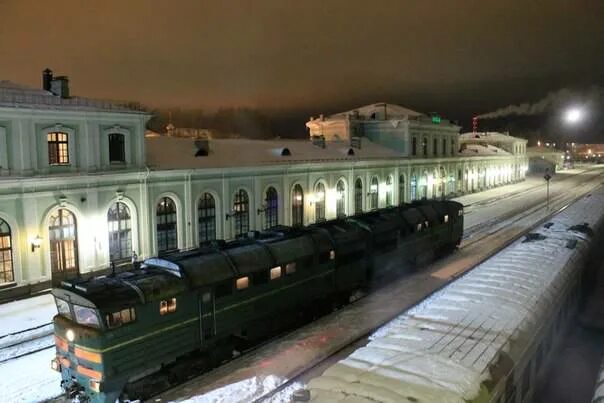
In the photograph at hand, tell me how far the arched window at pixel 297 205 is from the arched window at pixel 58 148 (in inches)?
712

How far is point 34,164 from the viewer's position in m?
24.2

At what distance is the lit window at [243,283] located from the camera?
16.6m

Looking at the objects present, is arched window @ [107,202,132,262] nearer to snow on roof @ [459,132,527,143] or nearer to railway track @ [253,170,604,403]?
railway track @ [253,170,604,403]

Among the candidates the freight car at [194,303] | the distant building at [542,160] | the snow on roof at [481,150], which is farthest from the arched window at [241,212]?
the distant building at [542,160]

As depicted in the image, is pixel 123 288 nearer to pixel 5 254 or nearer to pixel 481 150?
pixel 5 254

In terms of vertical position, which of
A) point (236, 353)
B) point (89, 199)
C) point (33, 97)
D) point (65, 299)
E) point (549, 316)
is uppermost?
point (33, 97)

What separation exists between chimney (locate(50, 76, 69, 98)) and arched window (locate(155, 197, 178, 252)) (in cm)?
793

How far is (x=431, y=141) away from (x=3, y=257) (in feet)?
168

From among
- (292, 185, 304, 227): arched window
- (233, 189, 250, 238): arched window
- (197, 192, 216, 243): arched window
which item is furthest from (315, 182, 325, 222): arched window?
(197, 192, 216, 243): arched window

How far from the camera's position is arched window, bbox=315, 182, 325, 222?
41.5 meters

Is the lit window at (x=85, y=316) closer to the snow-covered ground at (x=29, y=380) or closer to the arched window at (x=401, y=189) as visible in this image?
the snow-covered ground at (x=29, y=380)

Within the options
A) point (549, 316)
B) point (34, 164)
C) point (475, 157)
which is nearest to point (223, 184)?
point (34, 164)

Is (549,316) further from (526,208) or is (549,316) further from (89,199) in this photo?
(526,208)

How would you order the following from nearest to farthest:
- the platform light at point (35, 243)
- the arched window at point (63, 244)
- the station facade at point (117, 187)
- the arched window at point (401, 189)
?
1. the station facade at point (117, 187)
2. the platform light at point (35, 243)
3. the arched window at point (63, 244)
4. the arched window at point (401, 189)
